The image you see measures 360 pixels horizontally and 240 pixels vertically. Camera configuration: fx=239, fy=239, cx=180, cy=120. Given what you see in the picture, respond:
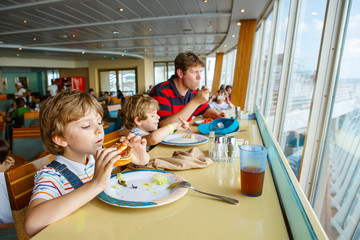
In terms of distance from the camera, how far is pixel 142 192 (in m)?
0.92

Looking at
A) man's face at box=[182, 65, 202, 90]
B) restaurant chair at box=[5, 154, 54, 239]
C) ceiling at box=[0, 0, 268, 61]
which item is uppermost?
ceiling at box=[0, 0, 268, 61]

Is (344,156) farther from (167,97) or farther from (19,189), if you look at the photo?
(19,189)

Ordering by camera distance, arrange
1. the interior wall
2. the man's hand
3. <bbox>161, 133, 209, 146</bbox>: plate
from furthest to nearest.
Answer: the interior wall < the man's hand < <bbox>161, 133, 209, 146</bbox>: plate

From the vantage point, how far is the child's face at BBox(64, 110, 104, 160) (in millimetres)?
1054

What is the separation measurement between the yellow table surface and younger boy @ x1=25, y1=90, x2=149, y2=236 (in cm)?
8

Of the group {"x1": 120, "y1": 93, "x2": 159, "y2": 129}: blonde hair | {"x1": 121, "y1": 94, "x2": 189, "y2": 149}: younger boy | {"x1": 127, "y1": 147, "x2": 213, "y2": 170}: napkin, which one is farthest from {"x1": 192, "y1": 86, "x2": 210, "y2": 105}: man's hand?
{"x1": 127, "y1": 147, "x2": 213, "y2": 170}: napkin

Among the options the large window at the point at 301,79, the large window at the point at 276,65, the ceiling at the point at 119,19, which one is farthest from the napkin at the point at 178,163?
the ceiling at the point at 119,19

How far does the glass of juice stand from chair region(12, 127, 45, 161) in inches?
93.9

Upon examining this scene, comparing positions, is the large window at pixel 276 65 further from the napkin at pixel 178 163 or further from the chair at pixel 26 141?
the chair at pixel 26 141

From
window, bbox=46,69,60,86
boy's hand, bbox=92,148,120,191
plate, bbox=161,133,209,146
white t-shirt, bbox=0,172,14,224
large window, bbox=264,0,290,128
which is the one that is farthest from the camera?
window, bbox=46,69,60,86

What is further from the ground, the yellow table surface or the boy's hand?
the boy's hand

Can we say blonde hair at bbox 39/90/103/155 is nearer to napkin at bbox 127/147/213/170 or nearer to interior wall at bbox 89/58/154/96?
napkin at bbox 127/147/213/170

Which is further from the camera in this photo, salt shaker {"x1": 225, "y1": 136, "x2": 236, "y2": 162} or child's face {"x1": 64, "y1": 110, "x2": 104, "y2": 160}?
salt shaker {"x1": 225, "y1": 136, "x2": 236, "y2": 162}

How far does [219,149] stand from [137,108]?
771 mm
